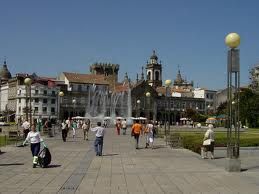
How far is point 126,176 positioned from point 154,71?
14128 cm

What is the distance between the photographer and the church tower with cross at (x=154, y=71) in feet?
506

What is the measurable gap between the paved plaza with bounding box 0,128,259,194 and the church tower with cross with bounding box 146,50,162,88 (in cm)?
13376

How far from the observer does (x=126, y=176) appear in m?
14.6

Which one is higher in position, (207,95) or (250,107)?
(207,95)

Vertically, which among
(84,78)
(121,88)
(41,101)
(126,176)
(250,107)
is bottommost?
(126,176)

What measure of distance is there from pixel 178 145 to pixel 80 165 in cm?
1120

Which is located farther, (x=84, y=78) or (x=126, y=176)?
(x=84, y=78)

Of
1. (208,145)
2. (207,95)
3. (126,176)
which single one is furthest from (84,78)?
(126,176)

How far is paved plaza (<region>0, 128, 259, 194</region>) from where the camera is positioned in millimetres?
12211

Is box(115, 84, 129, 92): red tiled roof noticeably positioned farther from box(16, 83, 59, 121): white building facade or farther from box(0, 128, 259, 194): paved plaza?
box(0, 128, 259, 194): paved plaza

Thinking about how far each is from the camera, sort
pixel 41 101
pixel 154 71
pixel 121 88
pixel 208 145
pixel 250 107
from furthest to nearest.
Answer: pixel 154 71 → pixel 121 88 → pixel 41 101 → pixel 250 107 → pixel 208 145

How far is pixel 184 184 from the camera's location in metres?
13.0

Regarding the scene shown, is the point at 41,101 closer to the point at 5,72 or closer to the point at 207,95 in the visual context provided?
the point at 5,72

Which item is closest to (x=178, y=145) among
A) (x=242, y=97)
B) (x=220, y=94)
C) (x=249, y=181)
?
(x=249, y=181)
